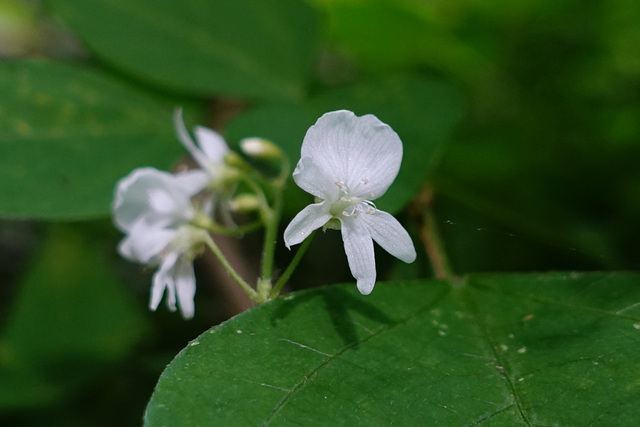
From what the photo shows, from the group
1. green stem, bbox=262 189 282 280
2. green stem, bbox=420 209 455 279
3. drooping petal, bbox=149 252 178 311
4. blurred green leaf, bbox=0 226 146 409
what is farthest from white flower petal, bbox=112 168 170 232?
blurred green leaf, bbox=0 226 146 409

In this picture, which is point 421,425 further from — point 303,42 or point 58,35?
point 58,35

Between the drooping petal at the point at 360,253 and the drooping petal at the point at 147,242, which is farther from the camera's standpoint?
the drooping petal at the point at 147,242

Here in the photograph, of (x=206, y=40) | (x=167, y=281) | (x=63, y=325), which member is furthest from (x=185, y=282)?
(x=63, y=325)

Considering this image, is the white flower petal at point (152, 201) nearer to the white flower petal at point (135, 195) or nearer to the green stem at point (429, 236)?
the white flower petal at point (135, 195)

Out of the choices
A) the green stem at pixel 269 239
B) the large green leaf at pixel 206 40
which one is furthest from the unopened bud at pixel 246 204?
the large green leaf at pixel 206 40

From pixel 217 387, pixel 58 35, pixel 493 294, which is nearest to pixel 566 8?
pixel 493 294
